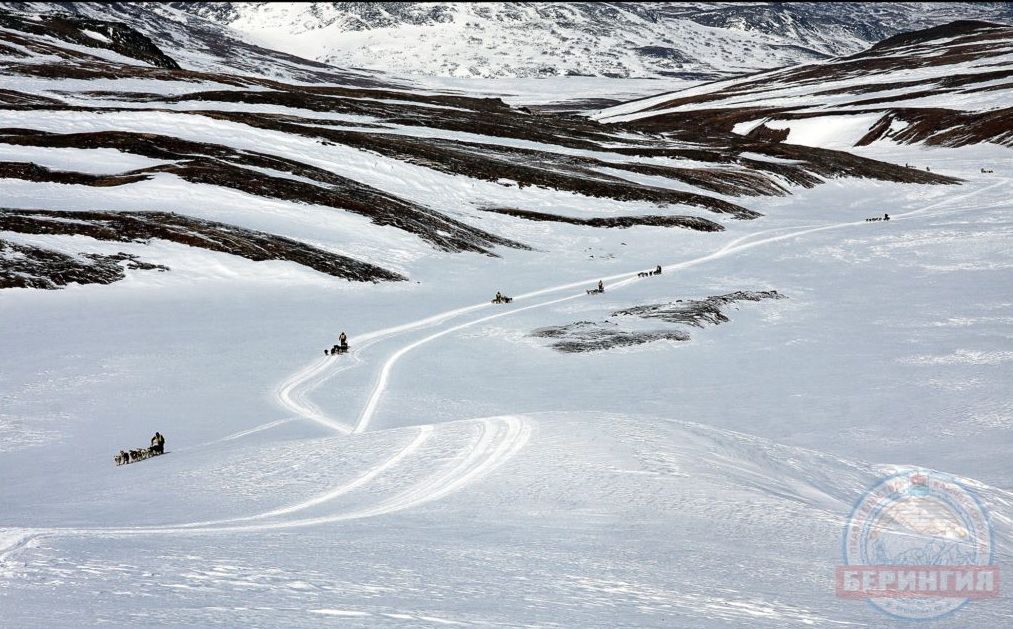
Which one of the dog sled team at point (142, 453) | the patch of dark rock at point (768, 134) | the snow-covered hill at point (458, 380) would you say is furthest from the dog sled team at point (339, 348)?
the patch of dark rock at point (768, 134)

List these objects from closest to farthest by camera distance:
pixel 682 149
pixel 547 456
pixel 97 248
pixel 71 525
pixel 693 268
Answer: pixel 71 525, pixel 547 456, pixel 97 248, pixel 693 268, pixel 682 149

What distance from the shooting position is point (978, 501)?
16109mm

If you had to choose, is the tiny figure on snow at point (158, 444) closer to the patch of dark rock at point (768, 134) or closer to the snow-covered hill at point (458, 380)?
the snow-covered hill at point (458, 380)

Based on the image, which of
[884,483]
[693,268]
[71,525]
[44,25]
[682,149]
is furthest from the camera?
[44,25]

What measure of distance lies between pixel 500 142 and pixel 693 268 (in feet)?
153

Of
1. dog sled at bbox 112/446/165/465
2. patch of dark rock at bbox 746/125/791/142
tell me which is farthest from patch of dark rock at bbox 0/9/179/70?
dog sled at bbox 112/446/165/465

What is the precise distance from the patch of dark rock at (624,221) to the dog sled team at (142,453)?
45.2m

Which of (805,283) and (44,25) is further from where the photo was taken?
(44,25)

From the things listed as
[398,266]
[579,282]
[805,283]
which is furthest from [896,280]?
[398,266]

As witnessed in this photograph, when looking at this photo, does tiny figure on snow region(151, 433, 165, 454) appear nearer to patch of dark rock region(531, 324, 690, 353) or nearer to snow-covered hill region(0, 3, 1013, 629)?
snow-covered hill region(0, 3, 1013, 629)

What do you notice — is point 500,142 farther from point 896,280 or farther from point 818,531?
point 818,531

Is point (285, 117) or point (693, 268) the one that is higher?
point (285, 117)
